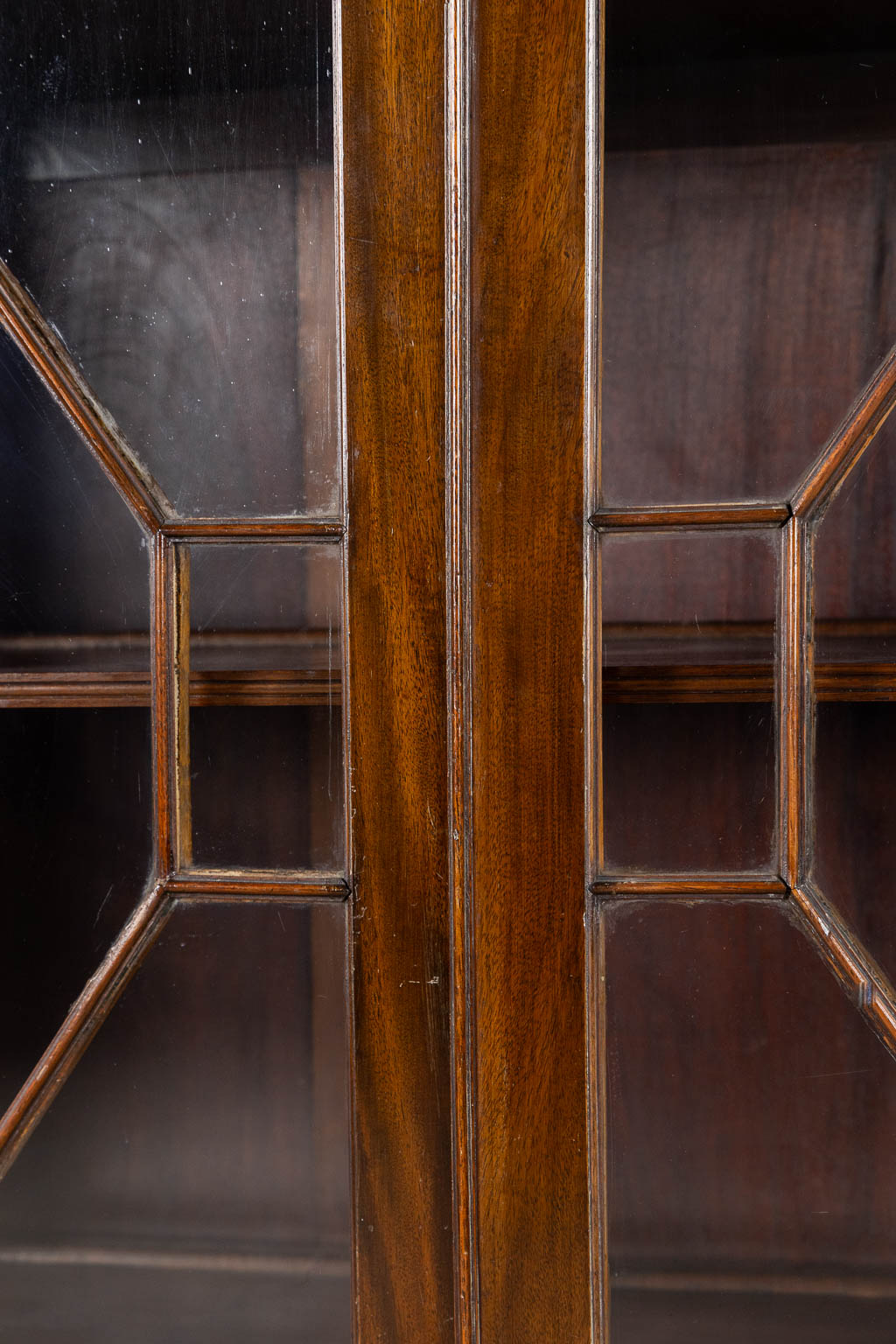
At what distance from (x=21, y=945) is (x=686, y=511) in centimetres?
49

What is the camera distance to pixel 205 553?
529 millimetres

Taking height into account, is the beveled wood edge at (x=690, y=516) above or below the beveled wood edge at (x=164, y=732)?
above

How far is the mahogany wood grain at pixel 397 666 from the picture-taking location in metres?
0.50

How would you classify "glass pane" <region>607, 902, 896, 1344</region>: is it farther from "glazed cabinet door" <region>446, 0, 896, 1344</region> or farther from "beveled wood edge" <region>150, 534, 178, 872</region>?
"beveled wood edge" <region>150, 534, 178, 872</region>

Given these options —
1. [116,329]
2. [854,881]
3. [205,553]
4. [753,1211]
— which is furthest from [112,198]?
[753,1211]

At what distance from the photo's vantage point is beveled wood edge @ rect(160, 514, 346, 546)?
52cm

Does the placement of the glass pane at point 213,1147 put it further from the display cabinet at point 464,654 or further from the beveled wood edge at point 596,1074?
the beveled wood edge at point 596,1074

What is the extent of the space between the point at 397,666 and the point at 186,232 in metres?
0.29

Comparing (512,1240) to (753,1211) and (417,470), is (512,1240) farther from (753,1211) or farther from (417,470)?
(417,470)

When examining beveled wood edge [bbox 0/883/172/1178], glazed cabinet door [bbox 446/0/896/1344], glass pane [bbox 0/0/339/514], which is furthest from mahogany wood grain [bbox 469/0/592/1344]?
beveled wood edge [bbox 0/883/172/1178]

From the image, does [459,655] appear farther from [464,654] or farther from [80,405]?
[80,405]

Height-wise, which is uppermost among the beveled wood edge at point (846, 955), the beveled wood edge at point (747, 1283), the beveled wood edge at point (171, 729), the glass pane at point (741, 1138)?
the beveled wood edge at point (171, 729)

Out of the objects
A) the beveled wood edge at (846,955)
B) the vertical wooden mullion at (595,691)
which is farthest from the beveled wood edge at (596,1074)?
the beveled wood edge at (846,955)

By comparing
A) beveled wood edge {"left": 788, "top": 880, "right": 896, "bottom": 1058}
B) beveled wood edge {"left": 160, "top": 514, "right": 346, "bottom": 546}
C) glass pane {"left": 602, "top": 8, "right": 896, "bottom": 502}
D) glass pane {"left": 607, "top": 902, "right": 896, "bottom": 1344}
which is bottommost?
glass pane {"left": 607, "top": 902, "right": 896, "bottom": 1344}
